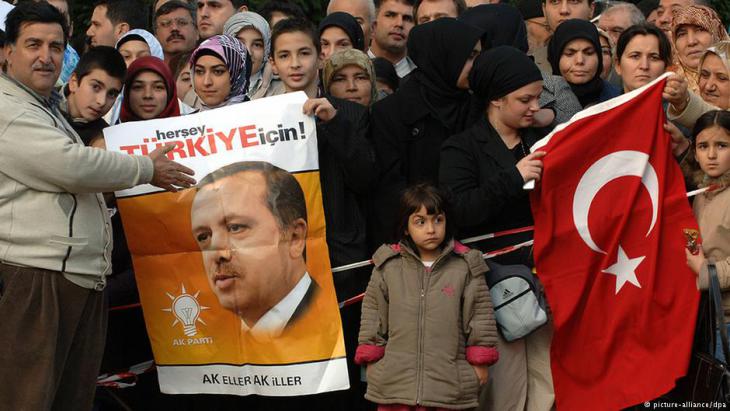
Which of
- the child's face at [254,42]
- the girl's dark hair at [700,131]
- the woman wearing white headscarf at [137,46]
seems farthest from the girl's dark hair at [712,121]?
the woman wearing white headscarf at [137,46]

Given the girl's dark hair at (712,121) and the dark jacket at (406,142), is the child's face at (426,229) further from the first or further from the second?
the girl's dark hair at (712,121)

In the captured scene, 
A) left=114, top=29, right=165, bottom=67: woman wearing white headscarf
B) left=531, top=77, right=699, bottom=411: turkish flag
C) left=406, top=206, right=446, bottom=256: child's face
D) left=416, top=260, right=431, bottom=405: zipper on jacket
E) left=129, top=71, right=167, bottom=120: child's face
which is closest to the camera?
left=416, top=260, right=431, bottom=405: zipper on jacket

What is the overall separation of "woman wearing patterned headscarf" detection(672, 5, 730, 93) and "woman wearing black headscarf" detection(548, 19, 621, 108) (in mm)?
678

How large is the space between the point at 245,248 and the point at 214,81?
1368 millimetres

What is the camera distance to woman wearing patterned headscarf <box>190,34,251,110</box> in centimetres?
816

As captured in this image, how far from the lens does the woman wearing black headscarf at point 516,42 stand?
785 centimetres

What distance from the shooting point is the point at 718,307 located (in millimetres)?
6801

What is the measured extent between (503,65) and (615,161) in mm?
845

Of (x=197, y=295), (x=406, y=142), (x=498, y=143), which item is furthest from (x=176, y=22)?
(x=498, y=143)

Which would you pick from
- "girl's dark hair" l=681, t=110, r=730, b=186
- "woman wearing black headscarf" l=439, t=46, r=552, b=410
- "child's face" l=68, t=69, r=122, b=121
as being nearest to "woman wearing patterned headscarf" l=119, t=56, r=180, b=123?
"child's face" l=68, t=69, r=122, b=121

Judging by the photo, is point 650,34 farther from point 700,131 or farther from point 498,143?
point 498,143

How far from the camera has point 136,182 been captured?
22.7 ft

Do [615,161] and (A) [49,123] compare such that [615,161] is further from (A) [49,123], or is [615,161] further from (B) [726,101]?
(A) [49,123]

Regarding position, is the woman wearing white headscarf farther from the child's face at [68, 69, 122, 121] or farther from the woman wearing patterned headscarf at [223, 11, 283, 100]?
the child's face at [68, 69, 122, 121]
